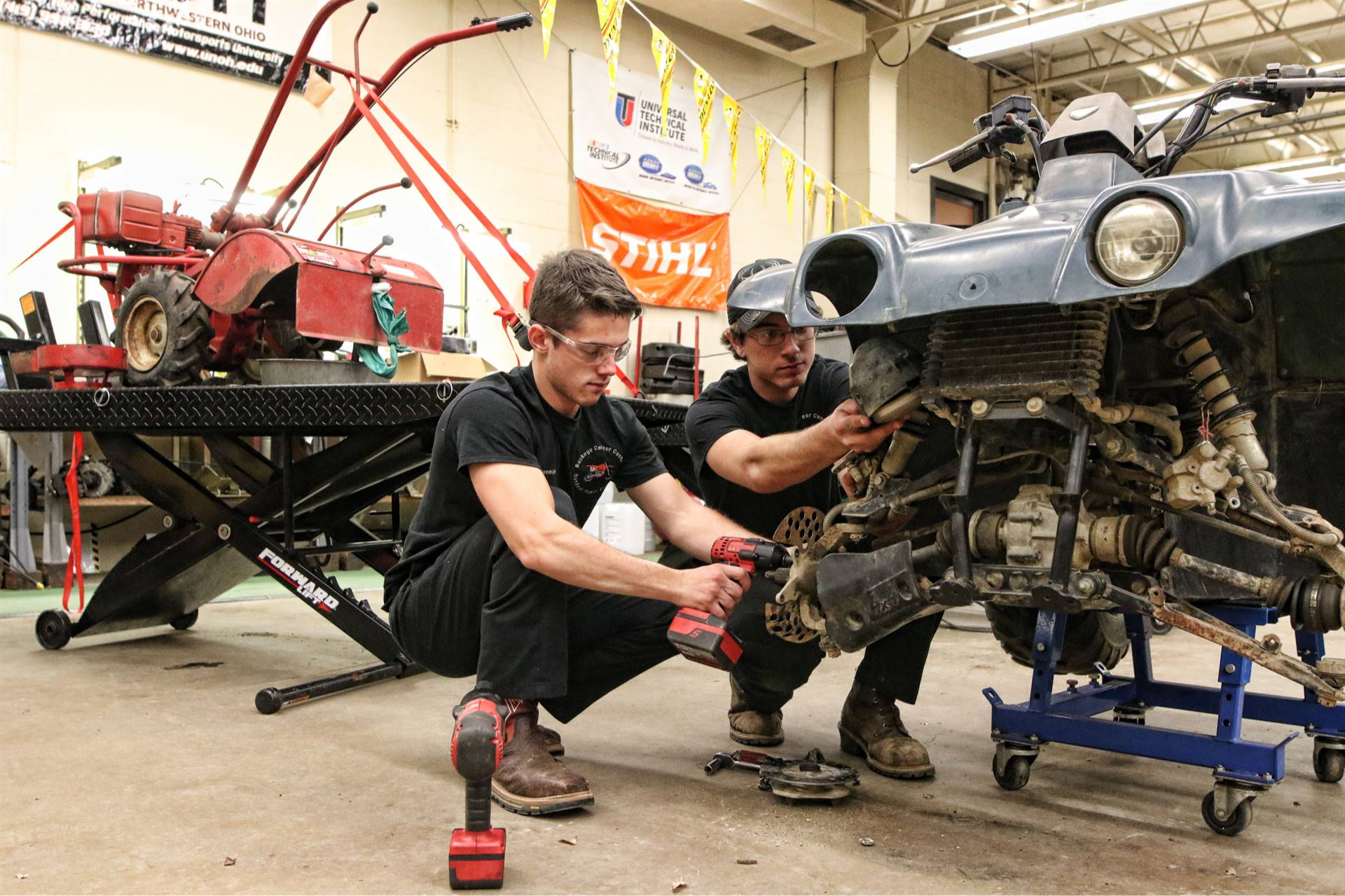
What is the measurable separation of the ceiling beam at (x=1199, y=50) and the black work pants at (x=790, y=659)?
990cm

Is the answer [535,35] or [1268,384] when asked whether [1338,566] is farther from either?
[535,35]

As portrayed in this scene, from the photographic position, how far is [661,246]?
29.3 ft

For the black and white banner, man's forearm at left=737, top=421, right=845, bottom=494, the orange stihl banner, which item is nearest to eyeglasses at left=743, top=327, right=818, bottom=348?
man's forearm at left=737, top=421, right=845, bottom=494

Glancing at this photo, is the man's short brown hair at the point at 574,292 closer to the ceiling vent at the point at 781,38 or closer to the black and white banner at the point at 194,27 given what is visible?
the black and white banner at the point at 194,27

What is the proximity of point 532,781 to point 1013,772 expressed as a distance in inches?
38.9

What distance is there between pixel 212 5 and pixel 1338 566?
6665 millimetres

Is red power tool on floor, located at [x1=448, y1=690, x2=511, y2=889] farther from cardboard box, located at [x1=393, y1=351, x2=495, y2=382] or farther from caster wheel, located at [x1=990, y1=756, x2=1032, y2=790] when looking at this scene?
cardboard box, located at [x1=393, y1=351, x2=495, y2=382]

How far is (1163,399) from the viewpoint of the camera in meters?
1.79

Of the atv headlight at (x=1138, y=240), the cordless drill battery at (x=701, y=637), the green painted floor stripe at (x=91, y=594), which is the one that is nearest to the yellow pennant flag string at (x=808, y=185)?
the green painted floor stripe at (x=91, y=594)

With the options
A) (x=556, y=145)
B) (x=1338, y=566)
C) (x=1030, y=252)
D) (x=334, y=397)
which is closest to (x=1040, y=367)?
(x=1030, y=252)

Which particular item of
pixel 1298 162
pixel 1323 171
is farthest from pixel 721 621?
pixel 1298 162

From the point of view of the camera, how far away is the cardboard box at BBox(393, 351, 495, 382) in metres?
5.49

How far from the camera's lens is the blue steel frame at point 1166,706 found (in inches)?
77.2

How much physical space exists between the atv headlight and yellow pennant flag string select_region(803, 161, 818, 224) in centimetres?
561
